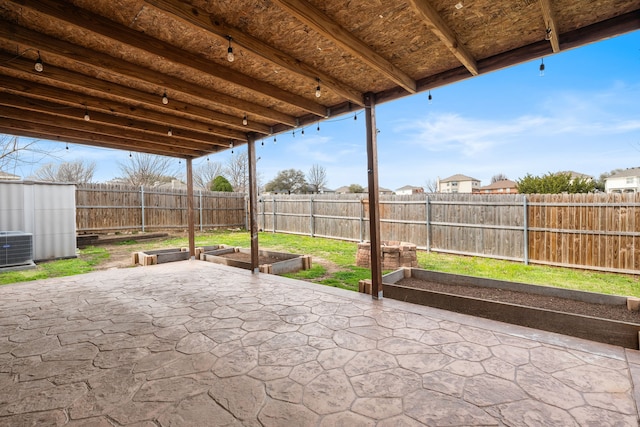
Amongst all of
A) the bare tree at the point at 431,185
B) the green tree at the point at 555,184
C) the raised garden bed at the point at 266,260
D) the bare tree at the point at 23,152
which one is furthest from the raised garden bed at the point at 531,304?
the bare tree at the point at 431,185

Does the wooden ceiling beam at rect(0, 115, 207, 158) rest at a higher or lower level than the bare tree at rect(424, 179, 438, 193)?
lower

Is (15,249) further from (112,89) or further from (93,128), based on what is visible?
(112,89)

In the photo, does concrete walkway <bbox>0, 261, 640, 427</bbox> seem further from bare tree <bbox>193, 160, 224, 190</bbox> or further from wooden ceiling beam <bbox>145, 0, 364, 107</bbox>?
bare tree <bbox>193, 160, 224, 190</bbox>

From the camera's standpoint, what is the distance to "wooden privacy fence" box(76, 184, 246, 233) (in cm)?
966

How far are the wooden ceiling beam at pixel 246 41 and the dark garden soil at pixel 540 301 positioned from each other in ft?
9.42

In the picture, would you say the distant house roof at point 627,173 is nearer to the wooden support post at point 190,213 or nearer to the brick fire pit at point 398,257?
the brick fire pit at point 398,257

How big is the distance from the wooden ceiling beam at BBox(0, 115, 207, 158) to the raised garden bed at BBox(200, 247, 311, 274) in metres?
2.31

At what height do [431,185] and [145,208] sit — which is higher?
[431,185]

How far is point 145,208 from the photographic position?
36.0 feet

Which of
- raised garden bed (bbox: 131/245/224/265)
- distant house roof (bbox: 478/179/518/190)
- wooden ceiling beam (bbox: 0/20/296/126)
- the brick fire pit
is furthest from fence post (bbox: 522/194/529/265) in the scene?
distant house roof (bbox: 478/179/518/190)

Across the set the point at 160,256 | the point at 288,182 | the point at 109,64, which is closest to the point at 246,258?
the point at 160,256

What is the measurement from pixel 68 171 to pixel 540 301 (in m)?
28.6

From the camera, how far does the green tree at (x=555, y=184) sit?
12.4 m

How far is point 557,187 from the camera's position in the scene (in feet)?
43.1
